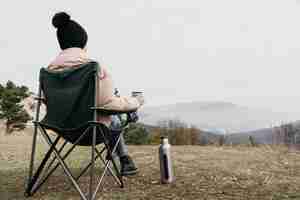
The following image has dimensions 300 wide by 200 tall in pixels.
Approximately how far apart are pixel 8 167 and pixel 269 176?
9.80 feet

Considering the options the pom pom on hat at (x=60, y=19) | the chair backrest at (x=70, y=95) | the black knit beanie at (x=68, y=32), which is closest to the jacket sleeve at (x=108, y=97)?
the chair backrest at (x=70, y=95)

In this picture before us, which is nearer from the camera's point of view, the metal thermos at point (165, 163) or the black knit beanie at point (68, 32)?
the black knit beanie at point (68, 32)

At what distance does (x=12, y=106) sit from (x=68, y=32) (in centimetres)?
2600

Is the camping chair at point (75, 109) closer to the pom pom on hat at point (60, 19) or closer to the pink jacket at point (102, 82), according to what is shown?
the pink jacket at point (102, 82)

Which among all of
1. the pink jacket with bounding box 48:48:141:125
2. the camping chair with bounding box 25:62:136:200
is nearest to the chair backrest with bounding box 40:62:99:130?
the camping chair with bounding box 25:62:136:200

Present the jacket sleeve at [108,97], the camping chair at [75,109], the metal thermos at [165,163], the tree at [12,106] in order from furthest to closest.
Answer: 1. the tree at [12,106]
2. the metal thermos at [165,163]
3. the jacket sleeve at [108,97]
4. the camping chair at [75,109]

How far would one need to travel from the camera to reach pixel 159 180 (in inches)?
140

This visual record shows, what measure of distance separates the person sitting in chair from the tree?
2492 cm

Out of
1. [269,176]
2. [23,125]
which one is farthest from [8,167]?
[23,125]

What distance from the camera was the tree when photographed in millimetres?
26891

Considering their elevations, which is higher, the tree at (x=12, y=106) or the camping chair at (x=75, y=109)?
the tree at (x=12, y=106)

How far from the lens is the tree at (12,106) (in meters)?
26.9

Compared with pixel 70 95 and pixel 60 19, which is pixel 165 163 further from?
pixel 60 19

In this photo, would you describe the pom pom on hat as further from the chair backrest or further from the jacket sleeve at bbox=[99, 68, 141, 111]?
the jacket sleeve at bbox=[99, 68, 141, 111]
